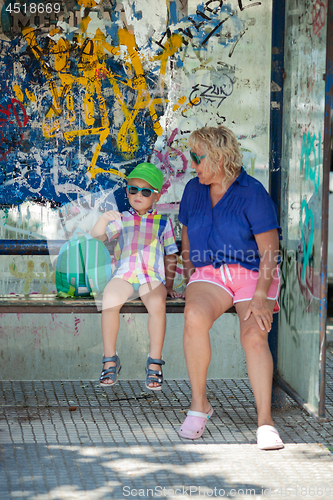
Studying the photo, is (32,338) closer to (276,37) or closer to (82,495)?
(82,495)

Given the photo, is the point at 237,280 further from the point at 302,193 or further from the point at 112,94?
the point at 112,94

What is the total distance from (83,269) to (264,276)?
129 centimetres

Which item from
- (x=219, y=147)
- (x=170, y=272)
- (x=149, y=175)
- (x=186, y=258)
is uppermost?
(x=219, y=147)

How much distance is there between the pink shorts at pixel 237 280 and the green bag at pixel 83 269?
735 mm

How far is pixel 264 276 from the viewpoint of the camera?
145 inches

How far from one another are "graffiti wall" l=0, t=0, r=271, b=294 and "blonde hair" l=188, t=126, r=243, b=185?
2.74ft


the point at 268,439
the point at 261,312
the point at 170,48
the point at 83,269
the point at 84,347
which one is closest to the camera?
the point at 268,439

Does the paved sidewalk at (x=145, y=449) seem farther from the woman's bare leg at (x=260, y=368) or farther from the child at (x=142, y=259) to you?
the child at (x=142, y=259)

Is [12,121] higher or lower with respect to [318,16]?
lower

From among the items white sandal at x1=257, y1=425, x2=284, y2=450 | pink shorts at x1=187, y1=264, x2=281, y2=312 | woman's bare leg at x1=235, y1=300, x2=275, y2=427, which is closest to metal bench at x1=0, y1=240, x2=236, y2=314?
pink shorts at x1=187, y1=264, x2=281, y2=312

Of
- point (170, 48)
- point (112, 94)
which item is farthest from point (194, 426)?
point (170, 48)

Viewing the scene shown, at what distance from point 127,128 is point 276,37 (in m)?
1.20

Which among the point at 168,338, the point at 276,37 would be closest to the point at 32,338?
the point at 168,338

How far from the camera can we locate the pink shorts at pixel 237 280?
3803 mm
